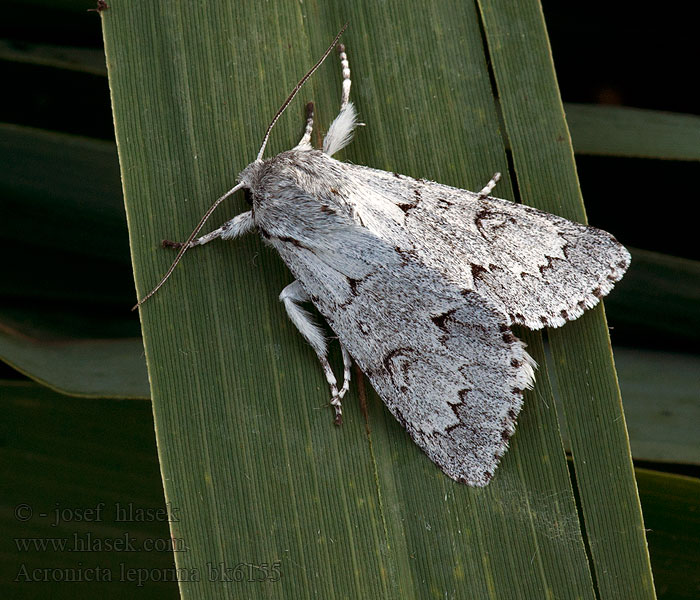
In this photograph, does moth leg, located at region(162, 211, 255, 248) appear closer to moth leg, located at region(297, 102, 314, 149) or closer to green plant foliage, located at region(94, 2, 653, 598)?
green plant foliage, located at region(94, 2, 653, 598)

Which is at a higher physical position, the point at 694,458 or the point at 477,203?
the point at 477,203

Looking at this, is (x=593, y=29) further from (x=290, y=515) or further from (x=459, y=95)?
(x=290, y=515)

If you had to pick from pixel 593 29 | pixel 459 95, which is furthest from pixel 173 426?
pixel 593 29

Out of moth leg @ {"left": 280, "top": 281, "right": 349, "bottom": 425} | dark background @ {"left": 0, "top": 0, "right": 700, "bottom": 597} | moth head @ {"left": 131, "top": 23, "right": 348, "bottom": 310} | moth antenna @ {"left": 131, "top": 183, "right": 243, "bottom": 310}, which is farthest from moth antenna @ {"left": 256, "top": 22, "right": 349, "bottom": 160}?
dark background @ {"left": 0, "top": 0, "right": 700, "bottom": 597}

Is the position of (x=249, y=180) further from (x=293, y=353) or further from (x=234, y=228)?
(x=293, y=353)

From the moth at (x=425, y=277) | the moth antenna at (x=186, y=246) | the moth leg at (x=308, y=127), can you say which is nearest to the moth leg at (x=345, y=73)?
the moth at (x=425, y=277)

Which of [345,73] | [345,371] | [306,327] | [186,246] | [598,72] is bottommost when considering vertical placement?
[345,371]

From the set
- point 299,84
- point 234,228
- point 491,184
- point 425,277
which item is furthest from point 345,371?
point 299,84

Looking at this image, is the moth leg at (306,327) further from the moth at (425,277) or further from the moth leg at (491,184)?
the moth leg at (491,184)
